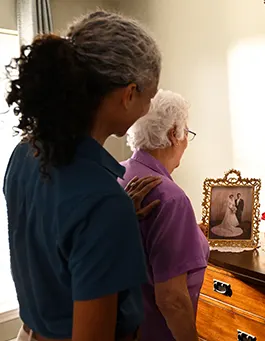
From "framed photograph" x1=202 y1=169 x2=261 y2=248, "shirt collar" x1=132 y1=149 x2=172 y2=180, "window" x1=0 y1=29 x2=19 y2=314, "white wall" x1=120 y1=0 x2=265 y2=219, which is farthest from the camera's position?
"window" x1=0 y1=29 x2=19 y2=314

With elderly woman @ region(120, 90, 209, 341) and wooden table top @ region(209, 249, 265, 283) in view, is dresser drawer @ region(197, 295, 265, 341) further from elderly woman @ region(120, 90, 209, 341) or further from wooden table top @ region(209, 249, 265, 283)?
elderly woman @ region(120, 90, 209, 341)

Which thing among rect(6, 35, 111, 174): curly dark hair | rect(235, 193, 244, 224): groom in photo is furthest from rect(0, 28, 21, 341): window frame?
rect(6, 35, 111, 174): curly dark hair

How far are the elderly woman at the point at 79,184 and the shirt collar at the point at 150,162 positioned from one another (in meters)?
0.45

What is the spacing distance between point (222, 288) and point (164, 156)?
0.68 m

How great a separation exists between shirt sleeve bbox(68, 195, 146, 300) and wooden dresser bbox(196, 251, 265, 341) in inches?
40.2

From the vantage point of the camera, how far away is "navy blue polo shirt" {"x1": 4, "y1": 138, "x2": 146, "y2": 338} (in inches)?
33.1

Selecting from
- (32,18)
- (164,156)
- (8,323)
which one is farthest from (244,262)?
(32,18)

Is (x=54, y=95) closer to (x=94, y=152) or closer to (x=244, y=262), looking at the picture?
(x=94, y=152)

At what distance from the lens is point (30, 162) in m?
1.01

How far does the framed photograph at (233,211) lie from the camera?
207 centimetres

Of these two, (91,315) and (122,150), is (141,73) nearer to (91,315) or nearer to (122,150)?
(91,315)

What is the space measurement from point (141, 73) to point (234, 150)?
162 centimetres

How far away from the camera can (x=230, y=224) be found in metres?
2.10

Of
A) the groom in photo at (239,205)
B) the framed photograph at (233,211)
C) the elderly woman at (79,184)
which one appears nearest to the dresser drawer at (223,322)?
the framed photograph at (233,211)
